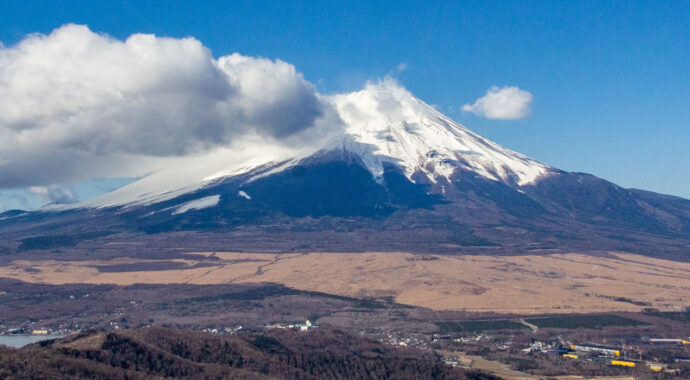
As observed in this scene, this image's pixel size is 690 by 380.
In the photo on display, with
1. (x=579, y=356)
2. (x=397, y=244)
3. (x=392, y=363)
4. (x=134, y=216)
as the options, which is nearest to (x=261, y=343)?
(x=392, y=363)

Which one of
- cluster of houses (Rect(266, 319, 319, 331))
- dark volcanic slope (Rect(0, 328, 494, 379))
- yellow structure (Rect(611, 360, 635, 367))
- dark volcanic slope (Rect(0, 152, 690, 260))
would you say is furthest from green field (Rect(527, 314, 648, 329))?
dark volcanic slope (Rect(0, 152, 690, 260))

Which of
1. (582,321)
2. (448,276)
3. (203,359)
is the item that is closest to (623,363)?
(582,321)

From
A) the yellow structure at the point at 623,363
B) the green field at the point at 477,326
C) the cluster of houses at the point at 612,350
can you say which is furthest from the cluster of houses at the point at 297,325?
the yellow structure at the point at 623,363

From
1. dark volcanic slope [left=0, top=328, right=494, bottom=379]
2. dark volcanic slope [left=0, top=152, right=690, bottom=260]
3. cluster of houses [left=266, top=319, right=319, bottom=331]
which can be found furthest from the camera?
dark volcanic slope [left=0, top=152, right=690, bottom=260]

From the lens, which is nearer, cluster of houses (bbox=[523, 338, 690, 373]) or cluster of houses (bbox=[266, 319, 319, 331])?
cluster of houses (bbox=[523, 338, 690, 373])

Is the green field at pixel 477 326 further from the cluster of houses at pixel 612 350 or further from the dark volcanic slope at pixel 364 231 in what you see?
the dark volcanic slope at pixel 364 231

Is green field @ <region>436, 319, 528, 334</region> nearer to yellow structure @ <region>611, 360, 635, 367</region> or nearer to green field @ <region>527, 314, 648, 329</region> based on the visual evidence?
green field @ <region>527, 314, 648, 329</region>
